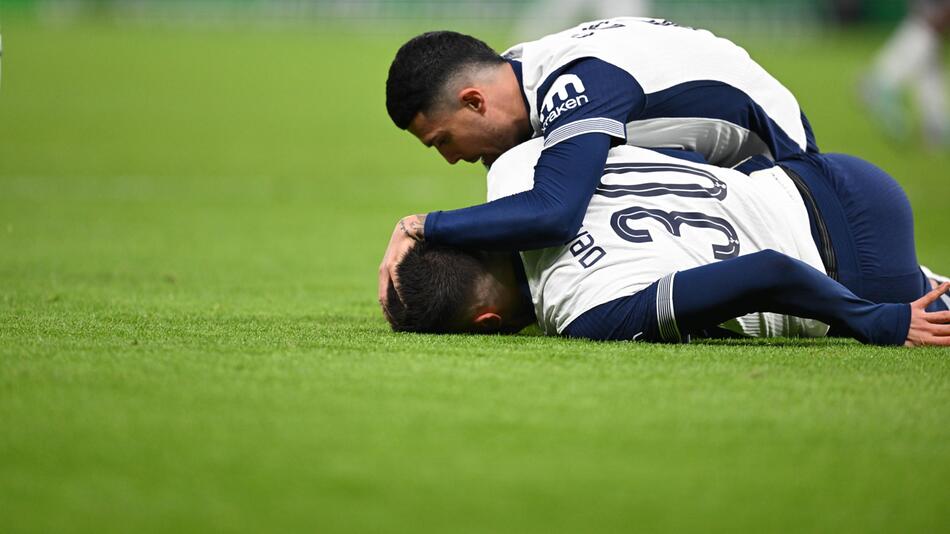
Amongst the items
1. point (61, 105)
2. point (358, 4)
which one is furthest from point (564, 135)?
point (358, 4)

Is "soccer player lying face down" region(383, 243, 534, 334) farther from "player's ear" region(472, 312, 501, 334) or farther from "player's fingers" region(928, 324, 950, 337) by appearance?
"player's fingers" region(928, 324, 950, 337)

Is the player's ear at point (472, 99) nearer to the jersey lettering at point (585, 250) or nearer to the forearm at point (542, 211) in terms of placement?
the forearm at point (542, 211)

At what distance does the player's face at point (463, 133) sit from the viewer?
12.6ft

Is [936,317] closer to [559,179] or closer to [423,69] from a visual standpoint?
[559,179]

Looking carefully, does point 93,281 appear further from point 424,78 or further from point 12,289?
point 424,78

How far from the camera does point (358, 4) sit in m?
27.2

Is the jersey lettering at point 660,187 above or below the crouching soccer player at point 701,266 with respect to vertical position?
above

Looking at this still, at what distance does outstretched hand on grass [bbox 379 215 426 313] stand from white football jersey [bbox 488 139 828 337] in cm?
26

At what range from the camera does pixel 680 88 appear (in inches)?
152

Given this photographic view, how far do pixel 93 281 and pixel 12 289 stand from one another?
41 cm

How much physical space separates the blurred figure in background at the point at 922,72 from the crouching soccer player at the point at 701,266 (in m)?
9.87

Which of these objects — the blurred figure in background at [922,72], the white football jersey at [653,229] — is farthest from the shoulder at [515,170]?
the blurred figure in background at [922,72]

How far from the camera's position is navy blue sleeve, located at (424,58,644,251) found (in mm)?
3449

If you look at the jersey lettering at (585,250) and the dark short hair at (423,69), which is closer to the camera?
the jersey lettering at (585,250)
